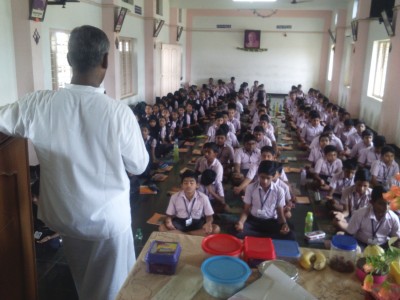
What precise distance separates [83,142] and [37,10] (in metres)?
4.87

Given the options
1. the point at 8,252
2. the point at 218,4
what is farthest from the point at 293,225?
the point at 218,4

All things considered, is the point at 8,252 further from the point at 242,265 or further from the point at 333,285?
the point at 333,285

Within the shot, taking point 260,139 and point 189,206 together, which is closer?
point 189,206

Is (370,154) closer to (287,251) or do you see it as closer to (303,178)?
(303,178)

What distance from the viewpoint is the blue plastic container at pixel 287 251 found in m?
1.93

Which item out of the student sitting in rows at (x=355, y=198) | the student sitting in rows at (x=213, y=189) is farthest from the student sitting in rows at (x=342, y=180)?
the student sitting in rows at (x=213, y=189)

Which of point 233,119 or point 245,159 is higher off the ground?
point 233,119

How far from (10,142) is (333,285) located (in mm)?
1667

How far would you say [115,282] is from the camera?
222cm

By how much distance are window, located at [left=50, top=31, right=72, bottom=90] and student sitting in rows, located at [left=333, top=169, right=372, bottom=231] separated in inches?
205

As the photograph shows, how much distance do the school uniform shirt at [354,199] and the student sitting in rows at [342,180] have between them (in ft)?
1.75

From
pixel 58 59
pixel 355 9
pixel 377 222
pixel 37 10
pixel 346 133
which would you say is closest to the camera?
pixel 377 222

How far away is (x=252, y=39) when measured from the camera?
18.7m

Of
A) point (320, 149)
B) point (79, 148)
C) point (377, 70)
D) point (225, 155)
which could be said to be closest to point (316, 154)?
point (320, 149)
